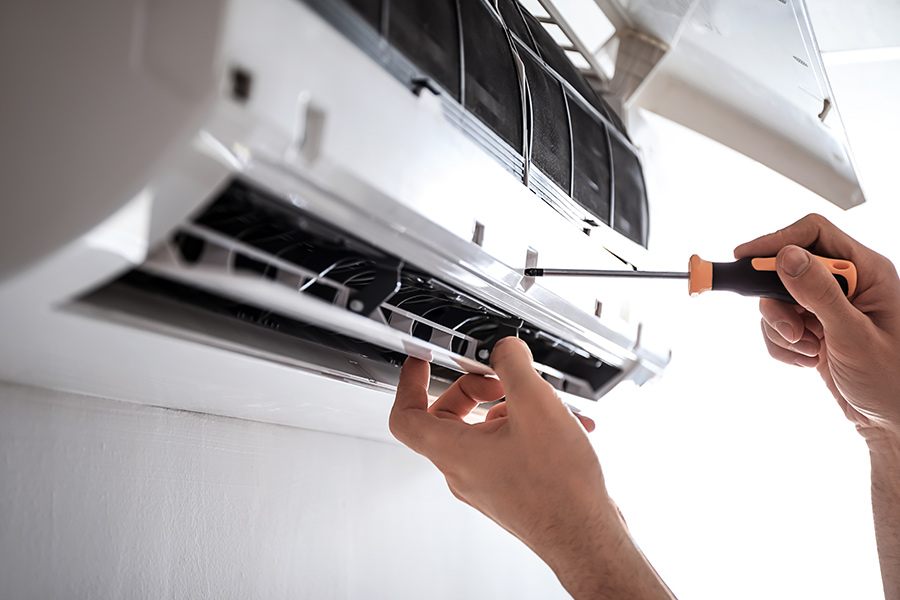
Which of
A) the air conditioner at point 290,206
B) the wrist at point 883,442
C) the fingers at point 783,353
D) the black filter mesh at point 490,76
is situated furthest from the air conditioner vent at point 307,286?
the wrist at point 883,442

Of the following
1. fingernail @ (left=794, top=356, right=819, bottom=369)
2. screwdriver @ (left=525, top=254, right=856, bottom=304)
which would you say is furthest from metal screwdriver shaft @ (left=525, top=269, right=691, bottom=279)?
fingernail @ (left=794, top=356, right=819, bottom=369)

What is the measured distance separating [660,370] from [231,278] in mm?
877

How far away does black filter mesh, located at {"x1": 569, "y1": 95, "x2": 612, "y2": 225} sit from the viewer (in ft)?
3.43

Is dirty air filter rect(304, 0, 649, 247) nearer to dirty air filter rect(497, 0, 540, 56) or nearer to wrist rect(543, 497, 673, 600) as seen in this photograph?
dirty air filter rect(497, 0, 540, 56)

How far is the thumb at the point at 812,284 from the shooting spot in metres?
0.83

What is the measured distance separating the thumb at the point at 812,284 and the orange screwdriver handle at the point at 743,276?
2 cm

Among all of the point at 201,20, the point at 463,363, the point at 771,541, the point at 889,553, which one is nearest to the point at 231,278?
the point at 201,20

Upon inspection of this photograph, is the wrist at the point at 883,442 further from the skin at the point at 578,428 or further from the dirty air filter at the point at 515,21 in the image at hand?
the dirty air filter at the point at 515,21

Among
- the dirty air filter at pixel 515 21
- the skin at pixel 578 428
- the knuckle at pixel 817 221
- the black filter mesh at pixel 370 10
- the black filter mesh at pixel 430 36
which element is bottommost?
the skin at pixel 578 428

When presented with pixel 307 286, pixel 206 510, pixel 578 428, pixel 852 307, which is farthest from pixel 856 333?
pixel 206 510

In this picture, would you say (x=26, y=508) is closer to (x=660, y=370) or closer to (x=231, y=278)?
(x=231, y=278)

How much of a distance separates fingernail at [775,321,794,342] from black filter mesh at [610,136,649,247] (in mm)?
273

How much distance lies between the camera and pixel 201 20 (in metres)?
0.46

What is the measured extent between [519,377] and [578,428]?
0.08m
